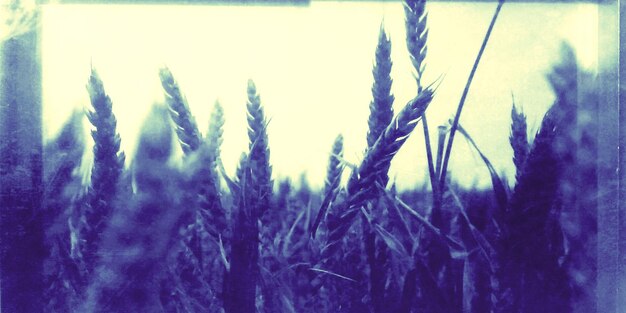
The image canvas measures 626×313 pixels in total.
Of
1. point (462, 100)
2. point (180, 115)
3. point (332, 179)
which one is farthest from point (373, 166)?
point (180, 115)

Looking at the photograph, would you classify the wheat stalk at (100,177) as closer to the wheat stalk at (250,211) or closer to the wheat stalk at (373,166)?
the wheat stalk at (250,211)

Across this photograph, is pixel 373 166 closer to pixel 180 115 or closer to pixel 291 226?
pixel 291 226

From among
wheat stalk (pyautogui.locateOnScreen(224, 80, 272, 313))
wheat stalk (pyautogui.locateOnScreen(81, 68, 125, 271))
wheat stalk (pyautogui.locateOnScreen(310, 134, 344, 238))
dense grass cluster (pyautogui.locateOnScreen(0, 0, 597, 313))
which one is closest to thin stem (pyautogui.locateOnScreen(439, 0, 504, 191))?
dense grass cluster (pyautogui.locateOnScreen(0, 0, 597, 313))

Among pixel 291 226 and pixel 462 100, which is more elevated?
pixel 462 100

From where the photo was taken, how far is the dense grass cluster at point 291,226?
0.77 meters

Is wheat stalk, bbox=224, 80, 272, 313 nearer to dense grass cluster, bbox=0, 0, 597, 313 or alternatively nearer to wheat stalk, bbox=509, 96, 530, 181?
dense grass cluster, bbox=0, 0, 597, 313

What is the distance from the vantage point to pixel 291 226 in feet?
2.55

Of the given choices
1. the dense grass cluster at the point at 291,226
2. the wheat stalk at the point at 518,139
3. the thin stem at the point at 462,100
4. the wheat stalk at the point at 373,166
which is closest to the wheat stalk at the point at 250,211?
the dense grass cluster at the point at 291,226

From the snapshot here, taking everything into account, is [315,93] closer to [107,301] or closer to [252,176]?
[252,176]

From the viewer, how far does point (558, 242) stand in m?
0.80

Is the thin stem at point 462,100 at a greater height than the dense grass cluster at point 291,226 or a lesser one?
greater

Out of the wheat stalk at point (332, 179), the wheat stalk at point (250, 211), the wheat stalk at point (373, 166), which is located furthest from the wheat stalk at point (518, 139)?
the wheat stalk at point (250, 211)

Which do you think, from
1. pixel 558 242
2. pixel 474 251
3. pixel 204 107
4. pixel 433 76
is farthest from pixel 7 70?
pixel 558 242

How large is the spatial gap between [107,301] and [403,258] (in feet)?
1.52
